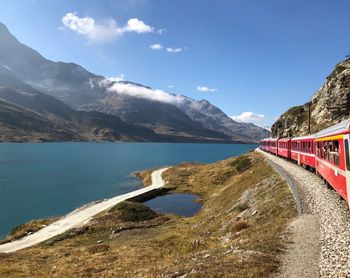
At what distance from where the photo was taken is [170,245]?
105 feet

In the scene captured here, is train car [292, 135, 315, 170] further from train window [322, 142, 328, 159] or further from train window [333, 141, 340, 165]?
train window [333, 141, 340, 165]

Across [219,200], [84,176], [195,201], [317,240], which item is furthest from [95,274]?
[84,176]

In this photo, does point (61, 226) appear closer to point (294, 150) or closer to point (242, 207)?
point (242, 207)

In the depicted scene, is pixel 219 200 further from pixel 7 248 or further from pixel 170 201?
pixel 7 248

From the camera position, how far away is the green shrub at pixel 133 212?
50.2m

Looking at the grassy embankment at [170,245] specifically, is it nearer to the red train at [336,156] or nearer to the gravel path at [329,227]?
the gravel path at [329,227]

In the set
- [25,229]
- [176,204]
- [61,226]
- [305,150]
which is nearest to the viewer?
[25,229]

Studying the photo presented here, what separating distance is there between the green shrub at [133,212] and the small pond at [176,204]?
7.45m

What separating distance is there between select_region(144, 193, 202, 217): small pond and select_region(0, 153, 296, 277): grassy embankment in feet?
25.1

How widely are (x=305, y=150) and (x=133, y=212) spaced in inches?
1069

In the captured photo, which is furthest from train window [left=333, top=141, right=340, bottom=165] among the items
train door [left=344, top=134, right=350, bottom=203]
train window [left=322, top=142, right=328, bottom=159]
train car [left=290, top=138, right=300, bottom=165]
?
train car [left=290, top=138, right=300, bottom=165]

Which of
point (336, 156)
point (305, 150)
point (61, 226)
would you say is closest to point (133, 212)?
point (61, 226)

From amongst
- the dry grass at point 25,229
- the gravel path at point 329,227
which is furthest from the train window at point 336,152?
the dry grass at point 25,229

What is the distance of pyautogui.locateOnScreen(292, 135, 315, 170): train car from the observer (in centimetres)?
4259
